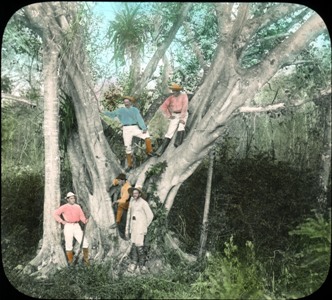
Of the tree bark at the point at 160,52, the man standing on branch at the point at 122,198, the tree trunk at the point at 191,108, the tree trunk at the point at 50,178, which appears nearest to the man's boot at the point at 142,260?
the tree trunk at the point at 191,108

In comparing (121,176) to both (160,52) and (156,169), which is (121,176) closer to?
(156,169)

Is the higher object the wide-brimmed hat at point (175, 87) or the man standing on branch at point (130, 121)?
the wide-brimmed hat at point (175, 87)

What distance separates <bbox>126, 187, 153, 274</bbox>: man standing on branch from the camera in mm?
8125

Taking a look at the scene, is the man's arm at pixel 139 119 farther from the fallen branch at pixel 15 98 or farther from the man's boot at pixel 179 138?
the fallen branch at pixel 15 98

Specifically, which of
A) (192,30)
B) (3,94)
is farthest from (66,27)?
(192,30)

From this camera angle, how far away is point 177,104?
8.20 metres

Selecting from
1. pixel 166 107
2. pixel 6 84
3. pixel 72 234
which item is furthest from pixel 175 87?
pixel 72 234

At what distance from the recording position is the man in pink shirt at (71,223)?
26.1ft

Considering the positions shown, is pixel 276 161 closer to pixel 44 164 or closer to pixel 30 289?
pixel 44 164

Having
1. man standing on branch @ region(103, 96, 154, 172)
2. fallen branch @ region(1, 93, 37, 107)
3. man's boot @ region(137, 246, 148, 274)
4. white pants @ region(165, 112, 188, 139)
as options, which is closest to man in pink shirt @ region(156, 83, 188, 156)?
white pants @ region(165, 112, 188, 139)

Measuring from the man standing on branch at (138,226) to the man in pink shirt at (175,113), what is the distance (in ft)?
2.69

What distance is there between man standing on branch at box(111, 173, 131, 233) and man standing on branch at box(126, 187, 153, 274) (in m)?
0.17

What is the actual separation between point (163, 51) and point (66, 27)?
52.2 inches

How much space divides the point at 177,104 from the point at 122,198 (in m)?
1.59
